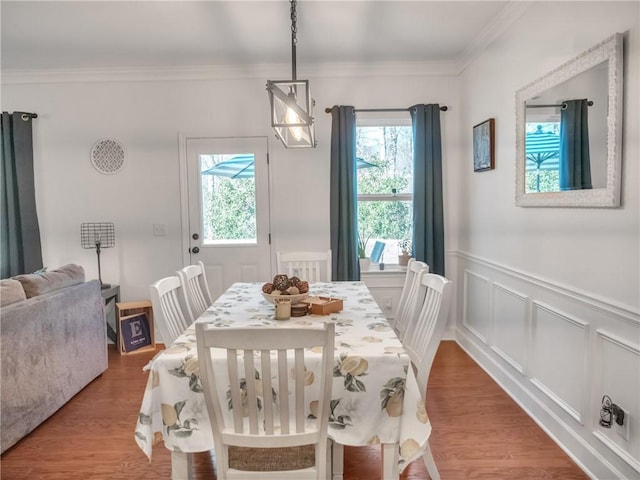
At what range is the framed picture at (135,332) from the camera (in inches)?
144

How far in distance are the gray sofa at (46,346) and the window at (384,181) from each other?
2406 millimetres

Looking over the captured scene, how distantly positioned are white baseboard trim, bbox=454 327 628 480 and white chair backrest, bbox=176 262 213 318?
2.10 metres

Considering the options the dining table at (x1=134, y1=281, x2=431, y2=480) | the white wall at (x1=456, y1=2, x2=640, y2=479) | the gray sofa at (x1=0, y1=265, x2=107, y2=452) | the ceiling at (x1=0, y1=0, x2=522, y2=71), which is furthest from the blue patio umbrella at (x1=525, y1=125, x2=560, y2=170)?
the gray sofa at (x1=0, y1=265, x2=107, y2=452)

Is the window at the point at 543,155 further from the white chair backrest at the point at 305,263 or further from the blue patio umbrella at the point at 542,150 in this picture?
the white chair backrest at the point at 305,263

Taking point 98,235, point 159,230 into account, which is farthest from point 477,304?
point 98,235

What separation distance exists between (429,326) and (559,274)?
0.91m

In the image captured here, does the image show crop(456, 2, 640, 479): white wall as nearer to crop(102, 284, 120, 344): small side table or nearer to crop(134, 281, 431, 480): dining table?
crop(134, 281, 431, 480): dining table

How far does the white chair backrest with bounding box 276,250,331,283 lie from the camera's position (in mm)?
3117

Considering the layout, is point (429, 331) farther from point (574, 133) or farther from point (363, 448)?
point (574, 133)

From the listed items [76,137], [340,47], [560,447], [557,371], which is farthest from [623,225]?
[76,137]

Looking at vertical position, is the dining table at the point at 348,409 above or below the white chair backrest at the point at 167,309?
below

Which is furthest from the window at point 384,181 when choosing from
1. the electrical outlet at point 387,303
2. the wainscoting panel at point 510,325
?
the wainscoting panel at point 510,325

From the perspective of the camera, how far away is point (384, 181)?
4.00m

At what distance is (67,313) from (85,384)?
0.58m
